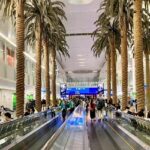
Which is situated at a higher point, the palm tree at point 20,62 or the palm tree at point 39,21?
the palm tree at point 39,21

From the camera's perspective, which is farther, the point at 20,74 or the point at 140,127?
the point at 20,74

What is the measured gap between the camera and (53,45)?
37.2 m

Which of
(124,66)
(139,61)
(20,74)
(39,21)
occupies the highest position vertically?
(39,21)

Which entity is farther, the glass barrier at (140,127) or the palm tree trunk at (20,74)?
the palm tree trunk at (20,74)

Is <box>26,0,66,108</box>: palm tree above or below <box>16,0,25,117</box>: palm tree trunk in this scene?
above

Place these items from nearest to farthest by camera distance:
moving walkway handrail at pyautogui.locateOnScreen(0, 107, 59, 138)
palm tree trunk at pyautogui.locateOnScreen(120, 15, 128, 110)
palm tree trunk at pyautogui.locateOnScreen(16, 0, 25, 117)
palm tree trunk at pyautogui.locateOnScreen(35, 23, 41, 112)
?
1. moving walkway handrail at pyautogui.locateOnScreen(0, 107, 59, 138)
2. palm tree trunk at pyautogui.locateOnScreen(16, 0, 25, 117)
3. palm tree trunk at pyautogui.locateOnScreen(120, 15, 128, 110)
4. palm tree trunk at pyautogui.locateOnScreen(35, 23, 41, 112)

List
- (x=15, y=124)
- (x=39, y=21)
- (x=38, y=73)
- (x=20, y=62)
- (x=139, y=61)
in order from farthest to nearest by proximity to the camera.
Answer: (x=39, y=21) → (x=38, y=73) → (x=20, y=62) → (x=139, y=61) → (x=15, y=124)

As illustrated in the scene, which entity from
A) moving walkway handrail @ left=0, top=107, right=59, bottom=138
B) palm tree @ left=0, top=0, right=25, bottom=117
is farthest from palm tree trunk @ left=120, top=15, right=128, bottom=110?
palm tree @ left=0, top=0, right=25, bottom=117

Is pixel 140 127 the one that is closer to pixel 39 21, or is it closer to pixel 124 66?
pixel 124 66

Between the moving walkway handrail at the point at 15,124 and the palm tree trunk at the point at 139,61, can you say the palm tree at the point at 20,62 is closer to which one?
the moving walkway handrail at the point at 15,124

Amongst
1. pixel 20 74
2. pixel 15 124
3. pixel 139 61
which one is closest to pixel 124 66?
pixel 139 61

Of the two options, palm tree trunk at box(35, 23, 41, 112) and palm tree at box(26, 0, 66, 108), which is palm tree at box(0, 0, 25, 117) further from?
palm tree trunk at box(35, 23, 41, 112)

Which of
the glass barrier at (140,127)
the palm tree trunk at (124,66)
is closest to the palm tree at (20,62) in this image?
the glass barrier at (140,127)

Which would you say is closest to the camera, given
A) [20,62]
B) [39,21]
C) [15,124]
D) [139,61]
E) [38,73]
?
[15,124]
